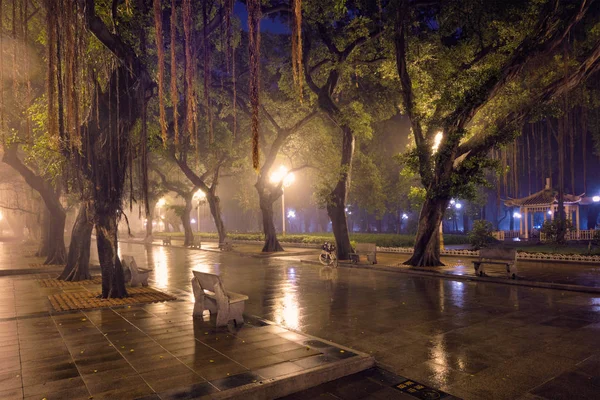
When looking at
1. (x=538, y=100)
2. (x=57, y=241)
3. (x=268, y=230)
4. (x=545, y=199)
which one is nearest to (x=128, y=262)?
(x=57, y=241)

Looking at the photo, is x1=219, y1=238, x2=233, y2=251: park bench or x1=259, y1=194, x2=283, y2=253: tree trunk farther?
x1=219, y1=238, x2=233, y2=251: park bench

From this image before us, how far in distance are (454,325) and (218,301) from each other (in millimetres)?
4530

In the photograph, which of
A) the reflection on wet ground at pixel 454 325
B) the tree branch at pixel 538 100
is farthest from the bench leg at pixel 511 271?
the tree branch at pixel 538 100

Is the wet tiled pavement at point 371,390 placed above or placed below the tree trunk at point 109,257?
below

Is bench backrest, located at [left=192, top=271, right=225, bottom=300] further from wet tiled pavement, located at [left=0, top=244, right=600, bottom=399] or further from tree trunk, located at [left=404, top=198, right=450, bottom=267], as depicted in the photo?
tree trunk, located at [left=404, top=198, right=450, bottom=267]

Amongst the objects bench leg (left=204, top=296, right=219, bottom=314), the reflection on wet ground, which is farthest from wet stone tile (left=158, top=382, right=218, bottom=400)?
bench leg (left=204, top=296, right=219, bottom=314)

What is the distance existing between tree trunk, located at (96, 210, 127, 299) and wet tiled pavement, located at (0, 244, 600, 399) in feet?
5.25

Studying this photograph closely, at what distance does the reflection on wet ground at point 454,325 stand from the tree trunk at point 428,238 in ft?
8.55

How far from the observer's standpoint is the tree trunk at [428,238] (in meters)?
16.8

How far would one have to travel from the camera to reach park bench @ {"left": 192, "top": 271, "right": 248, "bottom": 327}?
793 cm

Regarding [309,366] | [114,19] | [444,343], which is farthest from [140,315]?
[114,19]

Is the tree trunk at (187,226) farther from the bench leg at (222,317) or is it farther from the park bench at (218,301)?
the bench leg at (222,317)

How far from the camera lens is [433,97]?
55.0ft

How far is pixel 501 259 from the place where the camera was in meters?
14.5
